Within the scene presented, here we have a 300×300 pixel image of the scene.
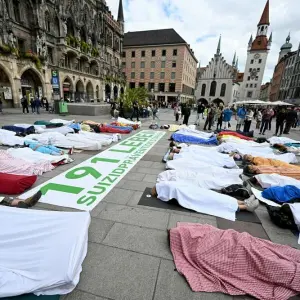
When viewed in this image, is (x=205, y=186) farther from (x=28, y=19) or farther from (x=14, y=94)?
(x=28, y=19)

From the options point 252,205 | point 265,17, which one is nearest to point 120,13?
point 252,205

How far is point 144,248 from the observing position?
2557 mm

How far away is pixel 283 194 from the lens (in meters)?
3.77

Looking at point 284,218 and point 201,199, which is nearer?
point 284,218

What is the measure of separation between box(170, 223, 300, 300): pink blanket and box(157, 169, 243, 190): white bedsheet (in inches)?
67.0

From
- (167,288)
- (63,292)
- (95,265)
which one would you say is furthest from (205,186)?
(63,292)

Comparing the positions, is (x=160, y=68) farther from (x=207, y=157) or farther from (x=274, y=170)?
(x=274, y=170)

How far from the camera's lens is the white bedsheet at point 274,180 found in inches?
169

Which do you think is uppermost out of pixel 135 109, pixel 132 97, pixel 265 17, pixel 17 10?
pixel 265 17

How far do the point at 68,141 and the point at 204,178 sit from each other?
5.39 meters

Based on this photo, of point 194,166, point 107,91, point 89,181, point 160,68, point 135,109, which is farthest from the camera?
point 160,68

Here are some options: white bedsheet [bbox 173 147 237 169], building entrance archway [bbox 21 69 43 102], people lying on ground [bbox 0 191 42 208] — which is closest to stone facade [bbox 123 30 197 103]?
building entrance archway [bbox 21 69 43 102]

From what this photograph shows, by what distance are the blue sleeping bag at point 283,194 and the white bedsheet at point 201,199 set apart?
1050 millimetres

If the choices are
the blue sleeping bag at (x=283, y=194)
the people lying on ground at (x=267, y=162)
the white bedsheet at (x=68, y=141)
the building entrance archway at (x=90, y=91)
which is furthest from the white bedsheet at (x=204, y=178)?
the building entrance archway at (x=90, y=91)
